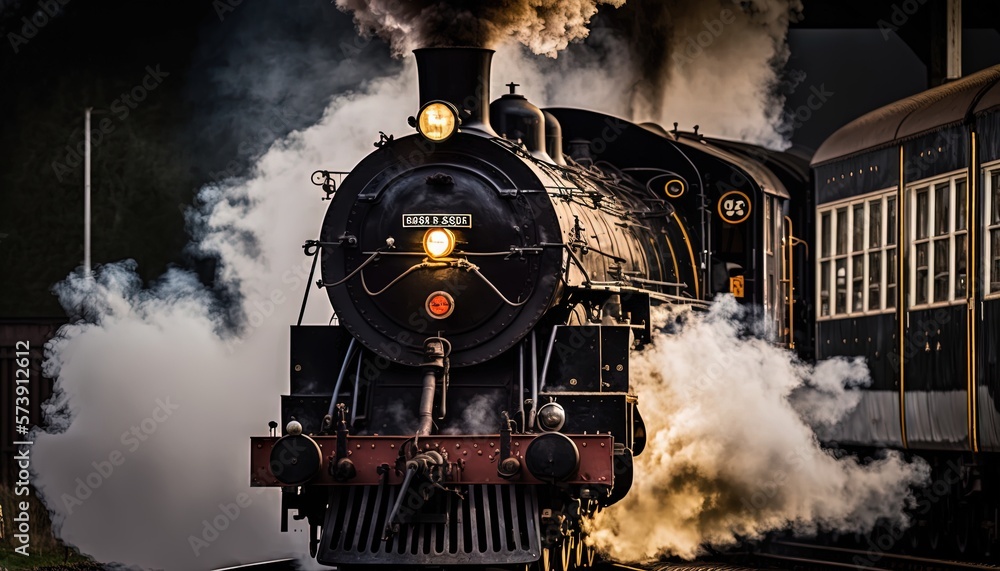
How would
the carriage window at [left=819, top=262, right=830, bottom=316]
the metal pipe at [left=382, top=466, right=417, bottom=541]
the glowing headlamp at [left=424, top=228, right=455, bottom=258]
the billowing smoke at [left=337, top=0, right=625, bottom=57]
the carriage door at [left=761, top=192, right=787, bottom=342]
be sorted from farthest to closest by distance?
the carriage window at [left=819, top=262, right=830, bottom=316] → the carriage door at [left=761, top=192, right=787, bottom=342] → the billowing smoke at [left=337, top=0, right=625, bottom=57] → the glowing headlamp at [left=424, top=228, right=455, bottom=258] → the metal pipe at [left=382, top=466, right=417, bottom=541]

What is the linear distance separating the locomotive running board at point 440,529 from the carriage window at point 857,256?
5.62 metres

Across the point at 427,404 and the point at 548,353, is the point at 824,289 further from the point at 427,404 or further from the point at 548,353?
the point at 427,404

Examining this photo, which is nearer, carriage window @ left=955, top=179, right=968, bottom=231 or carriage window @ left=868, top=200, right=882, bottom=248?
carriage window @ left=955, top=179, right=968, bottom=231

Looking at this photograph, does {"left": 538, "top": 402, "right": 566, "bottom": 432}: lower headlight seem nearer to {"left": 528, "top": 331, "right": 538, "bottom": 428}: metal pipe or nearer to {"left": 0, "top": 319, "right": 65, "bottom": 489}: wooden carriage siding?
{"left": 528, "top": 331, "right": 538, "bottom": 428}: metal pipe

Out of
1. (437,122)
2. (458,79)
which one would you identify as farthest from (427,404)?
(458,79)

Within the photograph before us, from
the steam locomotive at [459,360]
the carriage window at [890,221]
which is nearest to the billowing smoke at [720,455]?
the steam locomotive at [459,360]

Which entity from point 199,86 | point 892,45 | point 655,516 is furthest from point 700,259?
point 892,45

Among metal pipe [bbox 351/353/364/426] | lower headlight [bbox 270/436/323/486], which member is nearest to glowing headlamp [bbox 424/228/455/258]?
metal pipe [bbox 351/353/364/426]

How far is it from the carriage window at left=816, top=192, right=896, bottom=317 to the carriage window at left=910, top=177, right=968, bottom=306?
0.43 metres

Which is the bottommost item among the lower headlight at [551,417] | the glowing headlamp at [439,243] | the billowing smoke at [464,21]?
the lower headlight at [551,417]

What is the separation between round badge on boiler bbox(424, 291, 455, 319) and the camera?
10.2 meters

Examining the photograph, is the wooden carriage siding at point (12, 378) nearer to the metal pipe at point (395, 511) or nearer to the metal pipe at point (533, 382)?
the metal pipe at point (533, 382)

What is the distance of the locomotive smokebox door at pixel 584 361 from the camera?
1027cm

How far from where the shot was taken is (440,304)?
10.2 meters
